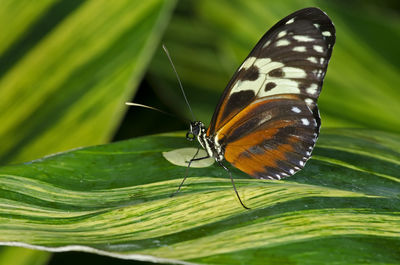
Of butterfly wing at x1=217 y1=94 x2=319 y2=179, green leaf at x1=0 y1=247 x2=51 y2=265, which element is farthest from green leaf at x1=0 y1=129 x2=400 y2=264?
green leaf at x1=0 y1=247 x2=51 y2=265

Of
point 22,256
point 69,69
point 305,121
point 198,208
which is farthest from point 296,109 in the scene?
point 22,256

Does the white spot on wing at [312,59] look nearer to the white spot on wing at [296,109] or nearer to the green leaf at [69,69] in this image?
the white spot on wing at [296,109]

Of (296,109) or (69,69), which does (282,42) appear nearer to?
(296,109)

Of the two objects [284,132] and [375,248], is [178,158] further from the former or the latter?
[375,248]

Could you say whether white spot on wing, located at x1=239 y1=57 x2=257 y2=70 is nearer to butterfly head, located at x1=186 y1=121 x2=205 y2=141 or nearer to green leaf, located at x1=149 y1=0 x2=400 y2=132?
butterfly head, located at x1=186 y1=121 x2=205 y2=141

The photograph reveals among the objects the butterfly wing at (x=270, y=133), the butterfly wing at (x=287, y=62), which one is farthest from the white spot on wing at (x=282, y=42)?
the butterfly wing at (x=270, y=133)

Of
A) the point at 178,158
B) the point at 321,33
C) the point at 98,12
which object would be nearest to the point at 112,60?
the point at 98,12

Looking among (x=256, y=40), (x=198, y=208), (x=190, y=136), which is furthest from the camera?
(x=256, y=40)
